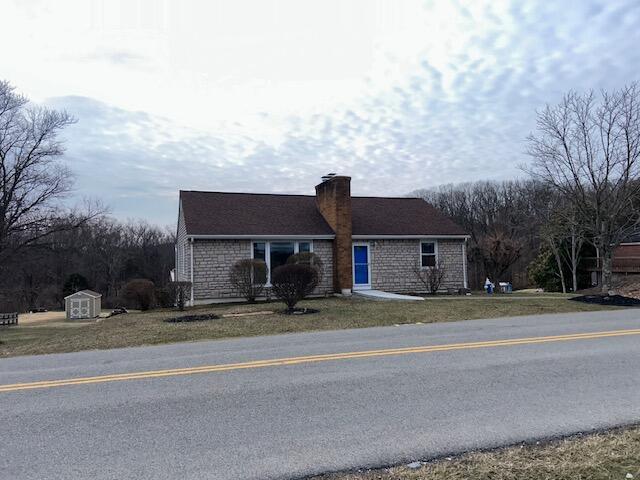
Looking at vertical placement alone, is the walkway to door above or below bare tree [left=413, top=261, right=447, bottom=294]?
below

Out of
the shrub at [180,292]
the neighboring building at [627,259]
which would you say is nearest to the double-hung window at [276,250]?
the shrub at [180,292]

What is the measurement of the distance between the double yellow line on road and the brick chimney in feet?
40.4

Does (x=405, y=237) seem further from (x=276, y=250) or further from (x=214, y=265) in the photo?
(x=214, y=265)

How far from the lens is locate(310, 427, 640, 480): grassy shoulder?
12.3 feet

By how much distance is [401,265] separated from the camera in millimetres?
23172

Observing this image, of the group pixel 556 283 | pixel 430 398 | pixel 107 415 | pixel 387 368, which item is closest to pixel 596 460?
pixel 430 398

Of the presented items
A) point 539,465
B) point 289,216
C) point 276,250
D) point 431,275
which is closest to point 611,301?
point 431,275

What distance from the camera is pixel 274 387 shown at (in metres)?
6.38

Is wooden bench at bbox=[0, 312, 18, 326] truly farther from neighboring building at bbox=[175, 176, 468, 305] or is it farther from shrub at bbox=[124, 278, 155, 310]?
neighboring building at bbox=[175, 176, 468, 305]

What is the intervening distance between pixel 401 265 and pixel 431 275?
143cm

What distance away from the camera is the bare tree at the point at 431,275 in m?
22.8

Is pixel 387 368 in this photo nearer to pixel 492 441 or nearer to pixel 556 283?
pixel 492 441

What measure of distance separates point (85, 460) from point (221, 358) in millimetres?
4299

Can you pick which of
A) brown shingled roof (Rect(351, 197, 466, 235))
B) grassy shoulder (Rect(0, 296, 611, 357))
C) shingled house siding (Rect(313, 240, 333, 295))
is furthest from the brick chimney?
grassy shoulder (Rect(0, 296, 611, 357))
